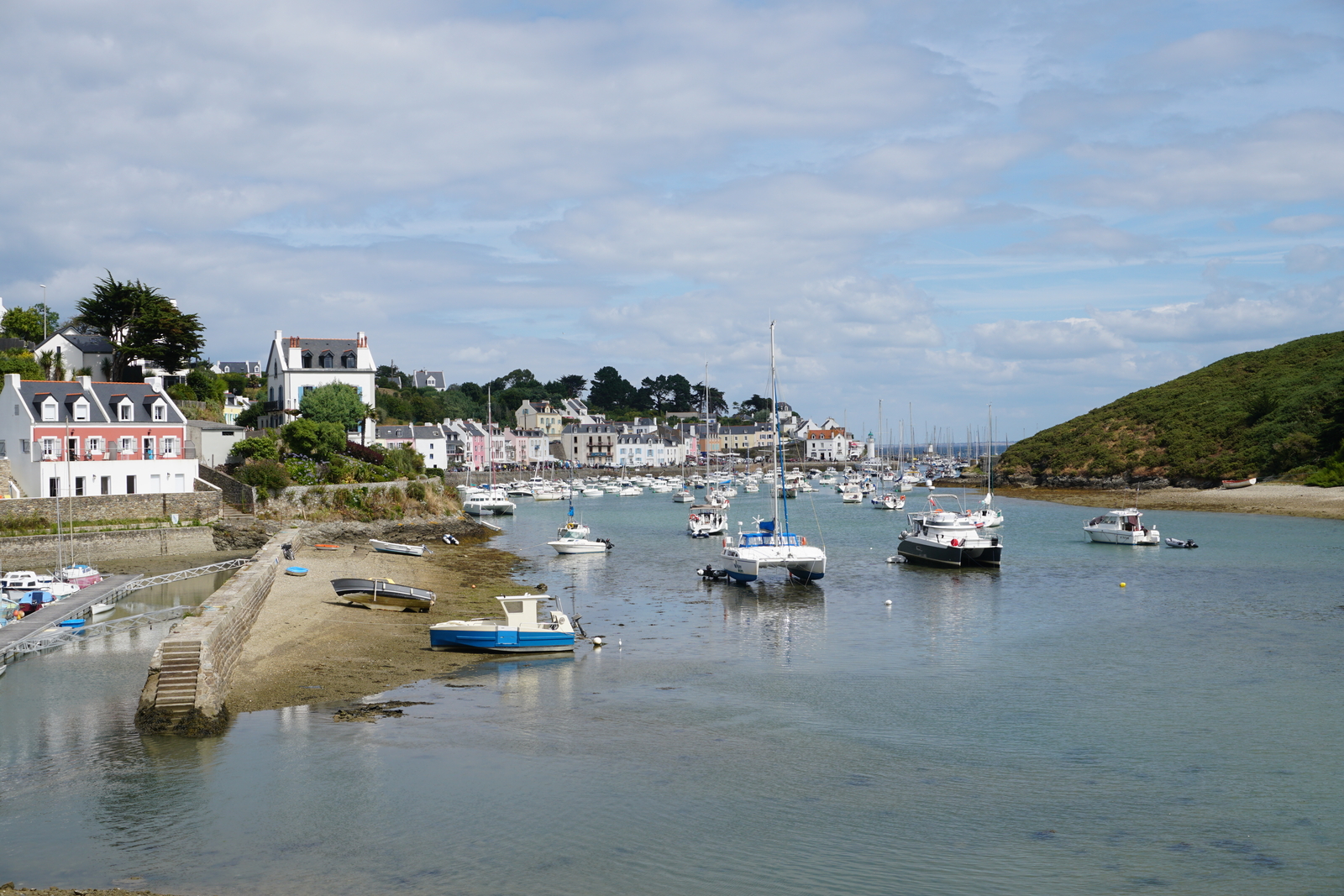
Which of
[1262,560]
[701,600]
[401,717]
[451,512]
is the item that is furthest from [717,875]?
[451,512]

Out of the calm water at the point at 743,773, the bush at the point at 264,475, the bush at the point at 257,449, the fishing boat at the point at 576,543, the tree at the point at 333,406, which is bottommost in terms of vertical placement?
the calm water at the point at 743,773

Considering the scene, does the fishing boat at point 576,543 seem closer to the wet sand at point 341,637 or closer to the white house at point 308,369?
the wet sand at point 341,637

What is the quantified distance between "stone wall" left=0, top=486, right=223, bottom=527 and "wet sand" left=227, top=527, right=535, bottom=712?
38.3 feet

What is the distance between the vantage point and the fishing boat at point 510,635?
29.3m

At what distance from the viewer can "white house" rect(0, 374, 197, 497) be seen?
173ft

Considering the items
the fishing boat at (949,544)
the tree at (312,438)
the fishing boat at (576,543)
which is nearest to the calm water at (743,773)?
the fishing boat at (949,544)

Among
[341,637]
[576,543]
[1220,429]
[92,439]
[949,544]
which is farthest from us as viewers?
[1220,429]

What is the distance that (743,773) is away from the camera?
19484 mm

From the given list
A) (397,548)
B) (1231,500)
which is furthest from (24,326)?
(1231,500)

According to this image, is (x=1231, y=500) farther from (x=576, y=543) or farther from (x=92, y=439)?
(x=92, y=439)

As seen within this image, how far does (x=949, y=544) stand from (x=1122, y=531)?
17.8 m

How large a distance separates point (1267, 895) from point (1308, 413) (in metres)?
106

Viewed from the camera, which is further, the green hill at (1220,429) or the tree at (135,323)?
the green hill at (1220,429)

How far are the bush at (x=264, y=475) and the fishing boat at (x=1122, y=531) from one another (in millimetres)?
51229
